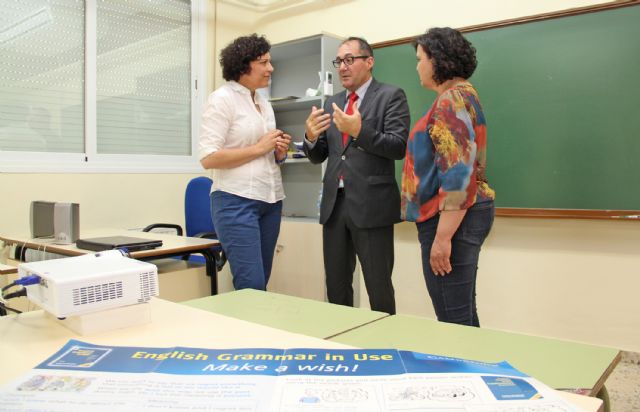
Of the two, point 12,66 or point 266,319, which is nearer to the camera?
point 266,319

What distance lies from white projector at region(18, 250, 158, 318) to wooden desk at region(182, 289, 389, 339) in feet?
0.92

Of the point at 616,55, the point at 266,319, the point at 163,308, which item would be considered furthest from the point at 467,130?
the point at 616,55

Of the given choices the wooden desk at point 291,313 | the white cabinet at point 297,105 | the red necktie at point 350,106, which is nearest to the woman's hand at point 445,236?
the wooden desk at point 291,313

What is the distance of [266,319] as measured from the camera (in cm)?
122

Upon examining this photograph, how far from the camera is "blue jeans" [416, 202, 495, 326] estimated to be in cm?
167

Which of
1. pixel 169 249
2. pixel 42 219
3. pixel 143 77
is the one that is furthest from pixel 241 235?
pixel 143 77

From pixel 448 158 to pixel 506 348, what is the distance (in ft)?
2.50

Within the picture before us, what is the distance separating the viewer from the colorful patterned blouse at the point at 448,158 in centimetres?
165

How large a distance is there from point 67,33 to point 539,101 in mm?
3032

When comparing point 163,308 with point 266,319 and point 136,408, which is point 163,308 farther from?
point 136,408

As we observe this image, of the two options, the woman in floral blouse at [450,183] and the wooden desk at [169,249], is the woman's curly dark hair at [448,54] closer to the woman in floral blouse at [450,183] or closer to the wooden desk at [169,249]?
the woman in floral blouse at [450,183]

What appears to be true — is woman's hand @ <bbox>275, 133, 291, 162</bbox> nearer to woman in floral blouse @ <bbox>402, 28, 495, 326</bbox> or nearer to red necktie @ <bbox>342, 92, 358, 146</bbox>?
red necktie @ <bbox>342, 92, 358, 146</bbox>

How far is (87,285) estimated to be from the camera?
989 millimetres

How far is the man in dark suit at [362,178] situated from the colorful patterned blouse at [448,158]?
0.31 metres
